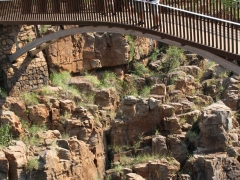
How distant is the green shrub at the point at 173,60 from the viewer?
4453cm

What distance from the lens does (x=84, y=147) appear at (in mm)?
39406

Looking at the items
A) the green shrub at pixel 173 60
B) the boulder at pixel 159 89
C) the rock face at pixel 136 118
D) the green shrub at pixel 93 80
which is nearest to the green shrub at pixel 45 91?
the green shrub at pixel 93 80

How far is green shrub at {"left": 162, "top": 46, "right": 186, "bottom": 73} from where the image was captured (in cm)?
4453

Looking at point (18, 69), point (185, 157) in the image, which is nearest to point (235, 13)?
point (185, 157)

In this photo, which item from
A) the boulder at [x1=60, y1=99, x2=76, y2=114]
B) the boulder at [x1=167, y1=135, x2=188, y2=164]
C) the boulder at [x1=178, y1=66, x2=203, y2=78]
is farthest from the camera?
the boulder at [x1=178, y1=66, x2=203, y2=78]

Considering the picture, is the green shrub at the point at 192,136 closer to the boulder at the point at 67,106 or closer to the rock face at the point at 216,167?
the rock face at the point at 216,167

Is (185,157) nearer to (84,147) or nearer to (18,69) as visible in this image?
(84,147)

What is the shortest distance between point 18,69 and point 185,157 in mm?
6394

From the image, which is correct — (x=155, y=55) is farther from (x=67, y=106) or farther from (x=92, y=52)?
(x=67, y=106)

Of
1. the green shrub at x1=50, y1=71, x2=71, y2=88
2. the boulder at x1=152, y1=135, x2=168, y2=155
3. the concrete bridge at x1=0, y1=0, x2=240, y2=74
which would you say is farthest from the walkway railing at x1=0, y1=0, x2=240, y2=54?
the boulder at x1=152, y1=135, x2=168, y2=155

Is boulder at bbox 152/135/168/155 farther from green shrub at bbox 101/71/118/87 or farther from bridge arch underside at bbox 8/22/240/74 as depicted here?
bridge arch underside at bbox 8/22/240/74

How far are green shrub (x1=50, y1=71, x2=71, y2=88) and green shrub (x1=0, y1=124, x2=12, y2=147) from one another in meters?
3.94

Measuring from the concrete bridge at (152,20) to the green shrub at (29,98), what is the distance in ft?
4.98

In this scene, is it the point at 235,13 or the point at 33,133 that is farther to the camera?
the point at 33,133
